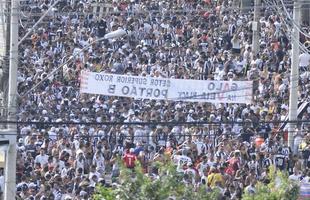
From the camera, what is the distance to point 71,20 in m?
47.0

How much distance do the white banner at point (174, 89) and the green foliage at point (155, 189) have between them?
43.2 ft

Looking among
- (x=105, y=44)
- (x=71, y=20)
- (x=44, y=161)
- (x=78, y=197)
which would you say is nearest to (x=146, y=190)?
(x=78, y=197)

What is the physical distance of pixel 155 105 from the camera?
124 ft

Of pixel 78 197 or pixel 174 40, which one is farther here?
pixel 174 40

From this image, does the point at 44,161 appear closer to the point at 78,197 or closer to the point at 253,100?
the point at 78,197

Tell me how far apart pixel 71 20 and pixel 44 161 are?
13541mm

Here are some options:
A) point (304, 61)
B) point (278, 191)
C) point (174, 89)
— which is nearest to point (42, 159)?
point (174, 89)

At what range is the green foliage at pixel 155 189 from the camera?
21594mm

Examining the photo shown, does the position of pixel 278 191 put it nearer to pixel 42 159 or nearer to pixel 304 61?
pixel 42 159

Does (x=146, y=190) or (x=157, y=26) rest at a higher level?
(x=157, y=26)

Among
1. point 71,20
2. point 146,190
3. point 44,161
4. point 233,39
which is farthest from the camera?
point 71,20

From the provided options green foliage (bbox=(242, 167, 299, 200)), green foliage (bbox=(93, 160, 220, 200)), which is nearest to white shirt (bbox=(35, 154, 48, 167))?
green foliage (bbox=(242, 167, 299, 200))

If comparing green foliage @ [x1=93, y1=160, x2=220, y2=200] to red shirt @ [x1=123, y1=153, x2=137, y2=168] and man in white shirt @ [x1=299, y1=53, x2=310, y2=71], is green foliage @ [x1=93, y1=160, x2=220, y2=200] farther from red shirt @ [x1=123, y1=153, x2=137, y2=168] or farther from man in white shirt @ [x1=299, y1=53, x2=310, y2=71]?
Result: man in white shirt @ [x1=299, y1=53, x2=310, y2=71]

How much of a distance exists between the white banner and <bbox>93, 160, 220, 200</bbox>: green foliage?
1317 cm
